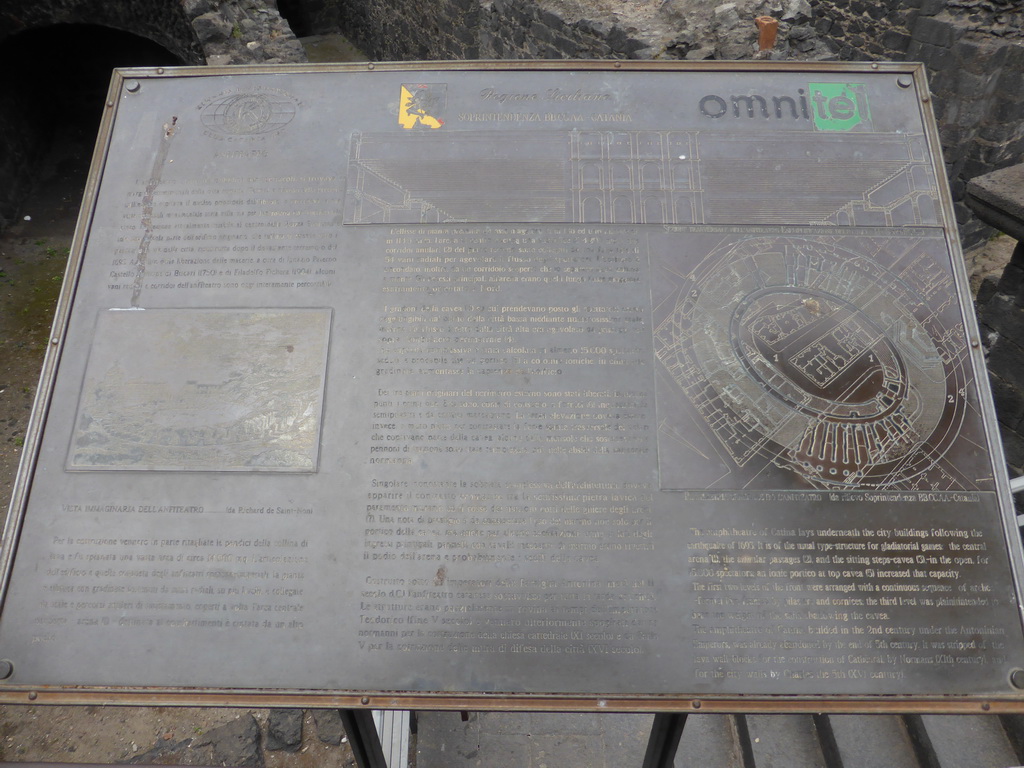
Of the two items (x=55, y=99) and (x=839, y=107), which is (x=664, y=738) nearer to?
(x=839, y=107)

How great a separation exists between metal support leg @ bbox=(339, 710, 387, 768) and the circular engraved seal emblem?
2023mm

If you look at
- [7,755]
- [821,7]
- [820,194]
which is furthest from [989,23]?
[7,755]

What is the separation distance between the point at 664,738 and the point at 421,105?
2319 millimetres

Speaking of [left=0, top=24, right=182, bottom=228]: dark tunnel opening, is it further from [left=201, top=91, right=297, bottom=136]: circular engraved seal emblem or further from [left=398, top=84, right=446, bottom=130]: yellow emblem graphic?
[left=398, top=84, right=446, bottom=130]: yellow emblem graphic

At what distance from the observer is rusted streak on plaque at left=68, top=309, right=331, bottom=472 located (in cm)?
205

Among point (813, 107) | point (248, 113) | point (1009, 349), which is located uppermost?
point (813, 107)

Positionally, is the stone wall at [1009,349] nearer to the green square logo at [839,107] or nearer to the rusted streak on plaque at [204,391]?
the green square logo at [839,107]

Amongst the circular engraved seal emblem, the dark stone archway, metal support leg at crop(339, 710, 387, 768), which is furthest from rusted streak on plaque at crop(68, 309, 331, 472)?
the dark stone archway

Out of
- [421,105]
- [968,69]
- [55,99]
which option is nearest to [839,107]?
[421,105]

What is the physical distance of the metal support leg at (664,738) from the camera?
2.09m

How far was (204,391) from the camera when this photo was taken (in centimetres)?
211

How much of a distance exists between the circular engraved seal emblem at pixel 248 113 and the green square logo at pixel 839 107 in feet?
6.21

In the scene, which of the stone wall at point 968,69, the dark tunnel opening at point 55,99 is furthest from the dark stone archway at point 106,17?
the stone wall at point 968,69

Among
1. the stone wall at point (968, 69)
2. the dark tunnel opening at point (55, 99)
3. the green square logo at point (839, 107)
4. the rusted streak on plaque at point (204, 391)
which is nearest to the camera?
the rusted streak on plaque at point (204, 391)
